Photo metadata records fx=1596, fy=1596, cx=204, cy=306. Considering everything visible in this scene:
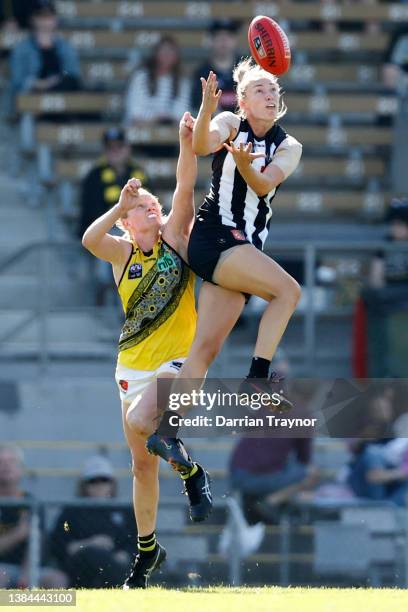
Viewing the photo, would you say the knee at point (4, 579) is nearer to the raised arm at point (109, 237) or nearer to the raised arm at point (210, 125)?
the raised arm at point (109, 237)

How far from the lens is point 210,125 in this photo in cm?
766

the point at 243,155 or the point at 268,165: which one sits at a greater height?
the point at 243,155

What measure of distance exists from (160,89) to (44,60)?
1164 mm

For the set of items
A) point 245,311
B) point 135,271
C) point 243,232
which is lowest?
point 245,311

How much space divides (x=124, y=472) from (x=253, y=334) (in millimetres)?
1646

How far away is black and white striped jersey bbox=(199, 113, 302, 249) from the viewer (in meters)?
7.84

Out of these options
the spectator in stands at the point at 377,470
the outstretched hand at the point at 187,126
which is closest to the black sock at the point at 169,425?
the outstretched hand at the point at 187,126

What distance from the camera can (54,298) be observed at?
41.2 feet

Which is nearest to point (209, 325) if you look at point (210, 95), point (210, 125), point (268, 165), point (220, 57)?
point (268, 165)

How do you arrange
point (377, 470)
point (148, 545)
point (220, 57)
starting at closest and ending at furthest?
point (148, 545), point (377, 470), point (220, 57)

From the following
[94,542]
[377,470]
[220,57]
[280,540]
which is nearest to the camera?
[94,542]

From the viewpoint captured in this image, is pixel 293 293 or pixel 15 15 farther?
pixel 15 15

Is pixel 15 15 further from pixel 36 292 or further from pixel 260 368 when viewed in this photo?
pixel 260 368

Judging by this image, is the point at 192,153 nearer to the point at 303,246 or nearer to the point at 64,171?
the point at 303,246
